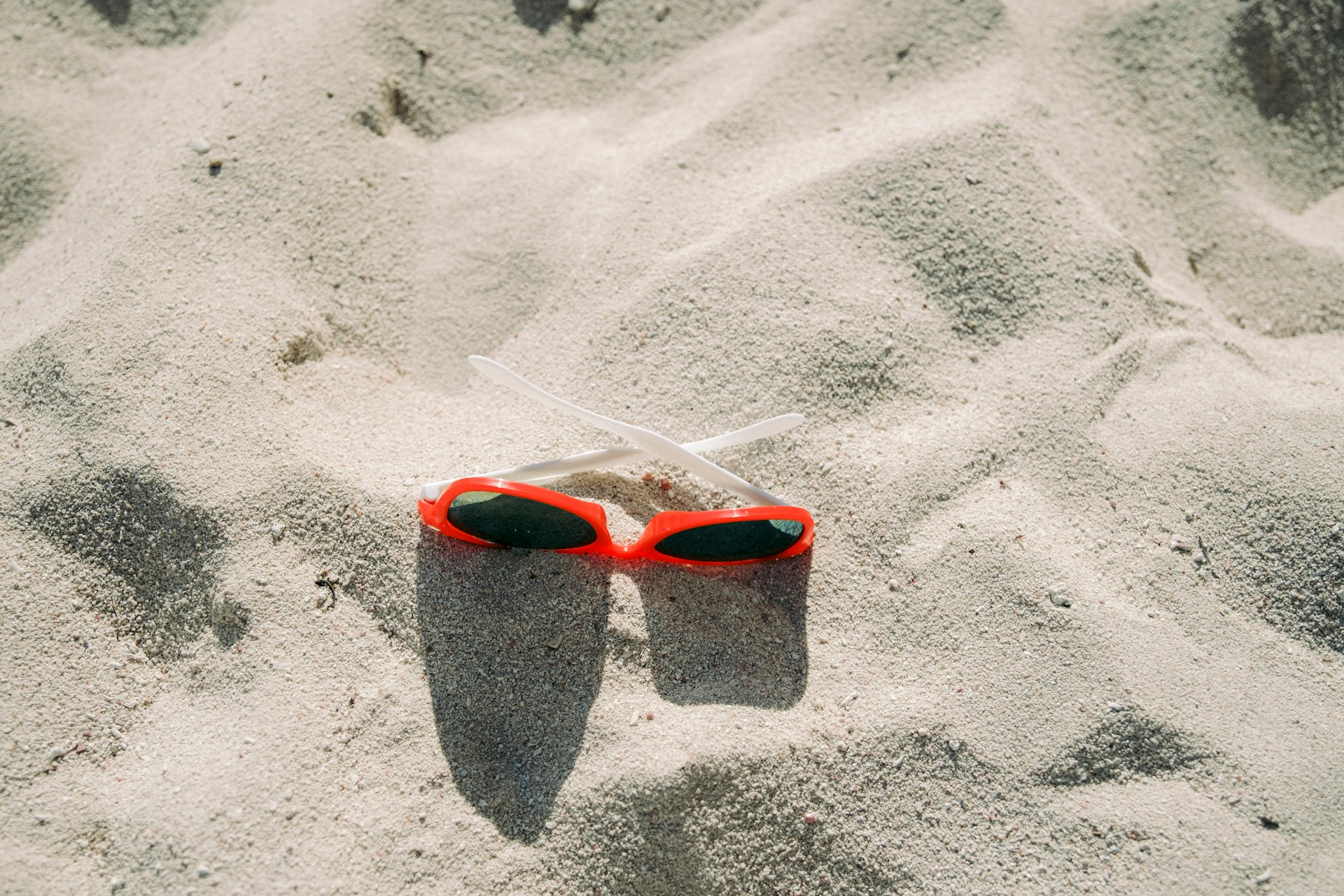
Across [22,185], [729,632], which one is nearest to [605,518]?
[729,632]

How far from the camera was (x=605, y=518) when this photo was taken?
208cm

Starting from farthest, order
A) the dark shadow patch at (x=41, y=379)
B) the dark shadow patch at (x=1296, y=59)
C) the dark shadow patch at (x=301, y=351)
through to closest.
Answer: the dark shadow patch at (x=1296, y=59) → the dark shadow patch at (x=301, y=351) → the dark shadow patch at (x=41, y=379)

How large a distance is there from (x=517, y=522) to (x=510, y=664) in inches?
13.2

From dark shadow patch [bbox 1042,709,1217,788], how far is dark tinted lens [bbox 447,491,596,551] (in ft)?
3.99

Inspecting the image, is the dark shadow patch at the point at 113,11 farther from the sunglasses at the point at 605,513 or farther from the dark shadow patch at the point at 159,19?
the sunglasses at the point at 605,513

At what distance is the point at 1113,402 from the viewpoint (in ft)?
7.63

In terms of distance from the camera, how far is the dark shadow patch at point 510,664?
6.40ft

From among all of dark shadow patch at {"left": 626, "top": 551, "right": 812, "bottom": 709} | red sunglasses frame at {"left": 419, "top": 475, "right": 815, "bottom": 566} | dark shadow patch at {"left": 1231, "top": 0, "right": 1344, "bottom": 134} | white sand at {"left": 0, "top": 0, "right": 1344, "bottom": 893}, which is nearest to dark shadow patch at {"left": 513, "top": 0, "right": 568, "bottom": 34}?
white sand at {"left": 0, "top": 0, "right": 1344, "bottom": 893}

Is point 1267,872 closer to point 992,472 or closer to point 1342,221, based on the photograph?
point 992,472

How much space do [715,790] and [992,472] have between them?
1059 millimetres

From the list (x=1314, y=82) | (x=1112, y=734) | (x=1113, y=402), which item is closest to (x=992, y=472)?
(x=1113, y=402)

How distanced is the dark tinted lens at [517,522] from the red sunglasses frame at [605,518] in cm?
2

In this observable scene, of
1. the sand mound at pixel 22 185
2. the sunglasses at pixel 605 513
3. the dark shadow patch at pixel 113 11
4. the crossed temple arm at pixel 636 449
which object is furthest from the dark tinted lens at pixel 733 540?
the dark shadow patch at pixel 113 11

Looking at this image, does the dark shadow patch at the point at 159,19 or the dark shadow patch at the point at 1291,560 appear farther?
the dark shadow patch at the point at 159,19
